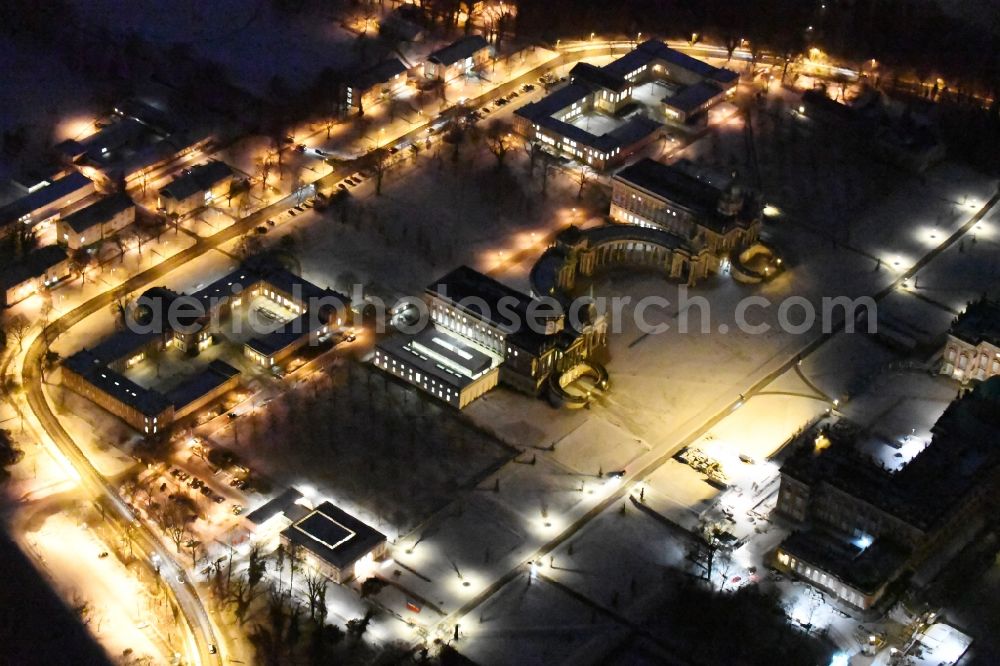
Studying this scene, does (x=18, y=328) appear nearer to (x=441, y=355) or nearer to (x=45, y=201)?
(x=45, y=201)

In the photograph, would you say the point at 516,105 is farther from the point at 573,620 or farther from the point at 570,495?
the point at 573,620

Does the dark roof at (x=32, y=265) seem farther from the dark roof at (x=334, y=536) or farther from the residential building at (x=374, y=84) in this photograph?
the dark roof at (x=334, y=536)

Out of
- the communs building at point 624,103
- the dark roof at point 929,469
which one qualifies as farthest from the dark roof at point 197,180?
the dark roof at point 929,469

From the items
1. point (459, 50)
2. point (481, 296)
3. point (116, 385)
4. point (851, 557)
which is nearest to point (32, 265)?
Answer: point (116, 385)

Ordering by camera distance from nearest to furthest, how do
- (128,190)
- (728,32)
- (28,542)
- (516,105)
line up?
1. (28,542)
2. (128,190)
3. (516,105)
4. (728,32)

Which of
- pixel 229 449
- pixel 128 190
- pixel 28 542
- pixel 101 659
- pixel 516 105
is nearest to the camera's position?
pixel 101 659

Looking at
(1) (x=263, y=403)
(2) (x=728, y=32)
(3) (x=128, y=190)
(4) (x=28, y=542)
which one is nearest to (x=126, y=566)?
(4) (x=28, y=542)

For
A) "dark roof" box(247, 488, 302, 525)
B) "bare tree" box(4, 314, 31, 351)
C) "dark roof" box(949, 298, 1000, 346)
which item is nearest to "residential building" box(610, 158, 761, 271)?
"dark roof" box(949, 298, 1000, 346)
